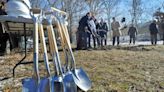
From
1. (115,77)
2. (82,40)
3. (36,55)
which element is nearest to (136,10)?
(82,40)

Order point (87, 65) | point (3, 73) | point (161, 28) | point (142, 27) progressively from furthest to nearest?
point (142, 27)
point (161, 28)
point (87, 65)
point (3, 73)

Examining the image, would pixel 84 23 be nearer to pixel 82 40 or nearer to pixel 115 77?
pixel 82 40

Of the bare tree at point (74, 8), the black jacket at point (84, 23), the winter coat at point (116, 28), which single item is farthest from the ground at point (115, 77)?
the bare tree at point (74, 8)

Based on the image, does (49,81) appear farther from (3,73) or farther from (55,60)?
(3,73)

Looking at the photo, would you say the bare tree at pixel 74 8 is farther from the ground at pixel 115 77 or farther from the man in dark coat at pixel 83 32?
the ground at pixel 115 77

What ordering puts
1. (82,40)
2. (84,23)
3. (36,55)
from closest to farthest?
(36,55)
(84,23)
(82,40)

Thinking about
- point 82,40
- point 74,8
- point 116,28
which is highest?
point 74,8

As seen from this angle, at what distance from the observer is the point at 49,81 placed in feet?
15.2

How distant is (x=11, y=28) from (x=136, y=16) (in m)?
41.9

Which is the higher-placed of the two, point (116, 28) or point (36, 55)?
point (116, 28)

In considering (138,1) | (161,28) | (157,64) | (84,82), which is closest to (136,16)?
(138,1)

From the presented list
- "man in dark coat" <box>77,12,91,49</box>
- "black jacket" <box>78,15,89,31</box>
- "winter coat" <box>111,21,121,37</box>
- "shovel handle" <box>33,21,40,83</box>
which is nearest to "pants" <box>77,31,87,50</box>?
"man in dark coat" <box>77,12,91,49</box>

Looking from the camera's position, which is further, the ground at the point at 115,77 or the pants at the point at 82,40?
the pants at the point at 82,40

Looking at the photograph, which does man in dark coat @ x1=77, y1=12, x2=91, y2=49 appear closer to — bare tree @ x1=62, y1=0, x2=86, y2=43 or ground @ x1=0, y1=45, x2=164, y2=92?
ground @ x1=0, y1=45, x2=164, y2=92
